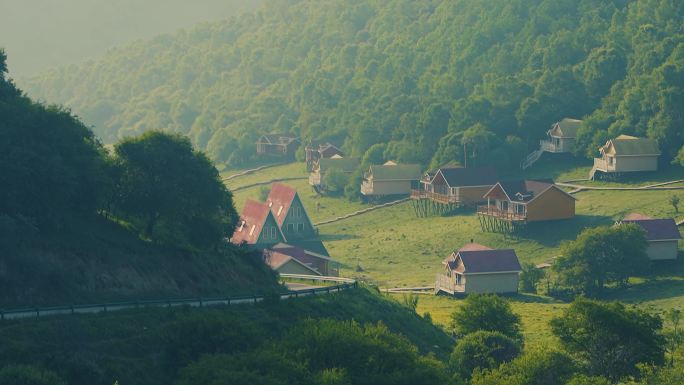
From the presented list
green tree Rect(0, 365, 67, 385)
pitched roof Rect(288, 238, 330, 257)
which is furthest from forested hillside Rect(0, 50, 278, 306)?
pitched roof Rect(288, 238, 330, 257)

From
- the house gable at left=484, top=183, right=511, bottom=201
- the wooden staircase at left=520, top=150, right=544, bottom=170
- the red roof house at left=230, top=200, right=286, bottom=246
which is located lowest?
the red roof house at left=230, top=200, right=286, bottom=246

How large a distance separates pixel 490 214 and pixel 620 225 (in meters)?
18.2

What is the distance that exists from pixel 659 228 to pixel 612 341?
116 ft

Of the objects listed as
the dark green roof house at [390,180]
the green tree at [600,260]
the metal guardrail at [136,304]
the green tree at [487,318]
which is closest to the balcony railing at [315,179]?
the dark green roof house at [390,180]

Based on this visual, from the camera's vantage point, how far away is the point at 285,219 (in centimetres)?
13075

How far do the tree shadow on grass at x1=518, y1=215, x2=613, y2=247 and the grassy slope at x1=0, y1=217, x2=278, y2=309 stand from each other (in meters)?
43.7

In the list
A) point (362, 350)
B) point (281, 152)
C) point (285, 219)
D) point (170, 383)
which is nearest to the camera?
point (170, 383)

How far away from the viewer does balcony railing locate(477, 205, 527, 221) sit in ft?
388

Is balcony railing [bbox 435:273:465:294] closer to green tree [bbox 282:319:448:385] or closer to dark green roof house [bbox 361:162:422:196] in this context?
dark green roof house [bbox 361:162:422:196]

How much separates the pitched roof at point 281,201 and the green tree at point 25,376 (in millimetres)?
78494

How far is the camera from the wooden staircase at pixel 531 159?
474 feet

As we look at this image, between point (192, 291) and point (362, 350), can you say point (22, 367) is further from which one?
point (192, 291)

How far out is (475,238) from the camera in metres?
120

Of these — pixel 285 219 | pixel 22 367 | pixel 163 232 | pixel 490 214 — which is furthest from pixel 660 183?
pixel 22 367
